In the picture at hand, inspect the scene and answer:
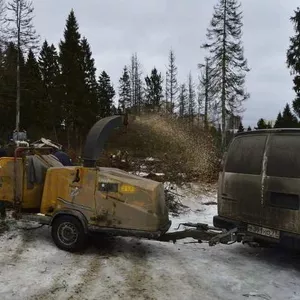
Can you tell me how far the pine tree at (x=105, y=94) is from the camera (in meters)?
51.7

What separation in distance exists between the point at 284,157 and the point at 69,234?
142 inches

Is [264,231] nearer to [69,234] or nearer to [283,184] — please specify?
[283,184]

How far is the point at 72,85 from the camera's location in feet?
133

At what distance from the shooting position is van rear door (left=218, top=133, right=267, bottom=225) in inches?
242

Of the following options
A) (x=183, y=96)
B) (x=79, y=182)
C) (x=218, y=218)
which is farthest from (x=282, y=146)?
(x=183, y=96)

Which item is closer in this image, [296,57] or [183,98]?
[296,57]

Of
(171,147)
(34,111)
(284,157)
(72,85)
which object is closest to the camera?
(284,157)

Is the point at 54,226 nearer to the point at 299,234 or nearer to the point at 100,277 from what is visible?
the point at 100,277

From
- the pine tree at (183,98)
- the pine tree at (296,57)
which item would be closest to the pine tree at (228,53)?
the pine tree at (296,57)

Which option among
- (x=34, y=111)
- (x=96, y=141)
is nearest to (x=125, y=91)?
(x=34, y=111)

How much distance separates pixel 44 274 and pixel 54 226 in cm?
133

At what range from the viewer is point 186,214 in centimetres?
1038

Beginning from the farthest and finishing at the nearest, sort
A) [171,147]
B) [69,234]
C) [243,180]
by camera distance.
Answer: [171,147] → [69,234] → [243,180]

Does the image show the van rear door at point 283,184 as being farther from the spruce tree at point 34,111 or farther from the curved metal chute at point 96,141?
the spruce tree at point 34,111
